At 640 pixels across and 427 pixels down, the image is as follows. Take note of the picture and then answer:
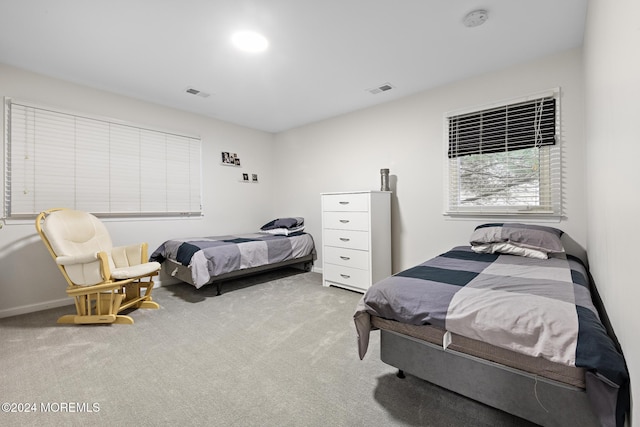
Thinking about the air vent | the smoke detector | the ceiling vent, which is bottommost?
the smoke detector

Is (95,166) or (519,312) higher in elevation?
(95,166)

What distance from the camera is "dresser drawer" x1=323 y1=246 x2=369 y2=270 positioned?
3.31m

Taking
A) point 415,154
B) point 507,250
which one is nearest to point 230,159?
point 415,154

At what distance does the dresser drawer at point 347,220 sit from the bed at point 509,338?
1.47 metres

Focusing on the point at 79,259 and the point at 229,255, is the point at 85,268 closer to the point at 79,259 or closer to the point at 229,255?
the point at 79,259

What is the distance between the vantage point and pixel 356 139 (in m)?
3.98

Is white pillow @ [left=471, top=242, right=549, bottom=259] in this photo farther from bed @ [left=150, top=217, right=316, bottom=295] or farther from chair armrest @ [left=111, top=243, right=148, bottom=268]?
chair armrest @ [left=111, top=243, right=148, bottom=268]

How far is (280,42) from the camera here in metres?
2.32

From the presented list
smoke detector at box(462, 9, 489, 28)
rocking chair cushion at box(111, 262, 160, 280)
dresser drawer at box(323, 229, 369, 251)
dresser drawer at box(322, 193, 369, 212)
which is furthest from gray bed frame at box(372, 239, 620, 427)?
rocking chair cushion at box(111, 262, 160, 280)

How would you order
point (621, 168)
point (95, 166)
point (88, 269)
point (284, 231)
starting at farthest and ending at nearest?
point (284, 231) → point (95, 166) → point (88, 269) → point (621, 168)

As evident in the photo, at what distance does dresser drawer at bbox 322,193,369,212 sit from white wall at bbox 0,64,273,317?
1.68 metres

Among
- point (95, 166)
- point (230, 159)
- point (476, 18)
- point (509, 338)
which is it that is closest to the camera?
point (509, 338)

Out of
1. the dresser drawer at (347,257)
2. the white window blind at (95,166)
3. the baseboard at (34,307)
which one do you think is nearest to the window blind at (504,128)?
the dresser drawer at (347,257)

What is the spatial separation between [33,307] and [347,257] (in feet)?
10.8
